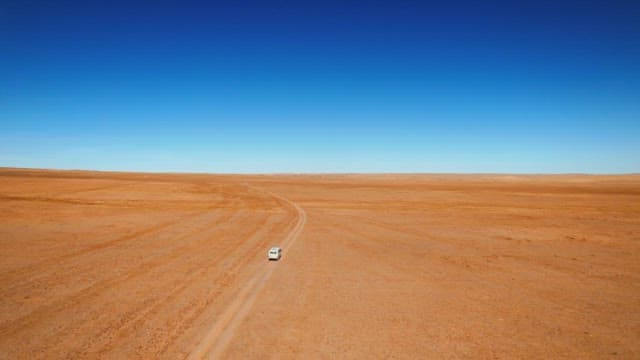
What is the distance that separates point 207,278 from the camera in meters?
8.44

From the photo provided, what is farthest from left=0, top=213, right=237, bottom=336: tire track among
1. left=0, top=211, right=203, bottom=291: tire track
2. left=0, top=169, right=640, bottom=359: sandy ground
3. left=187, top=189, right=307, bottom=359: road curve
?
left=187, top=189, right=307, bottom=359: road curve

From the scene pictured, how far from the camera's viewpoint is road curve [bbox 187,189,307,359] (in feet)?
16.1

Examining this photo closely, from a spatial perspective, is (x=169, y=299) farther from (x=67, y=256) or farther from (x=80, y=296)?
(x=67, y=256)

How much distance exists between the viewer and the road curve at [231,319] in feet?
16.1

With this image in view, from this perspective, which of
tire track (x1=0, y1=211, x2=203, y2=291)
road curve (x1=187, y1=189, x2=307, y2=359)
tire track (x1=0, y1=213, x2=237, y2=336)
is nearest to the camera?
road curve (x1=187, y1=189, x2=307, y2=359)

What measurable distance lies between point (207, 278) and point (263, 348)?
3.72 metres

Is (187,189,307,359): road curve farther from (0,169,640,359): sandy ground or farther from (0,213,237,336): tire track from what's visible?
(0,213,237,336): tire track

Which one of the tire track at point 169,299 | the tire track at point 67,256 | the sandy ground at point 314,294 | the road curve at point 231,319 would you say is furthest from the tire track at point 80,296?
the road curve at point 231,319

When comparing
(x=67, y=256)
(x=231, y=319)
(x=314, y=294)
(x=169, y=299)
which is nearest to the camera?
(x=231, y=319)

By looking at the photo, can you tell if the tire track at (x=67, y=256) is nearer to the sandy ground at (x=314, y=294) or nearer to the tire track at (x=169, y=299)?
the sandy ground at (x=314, y=294)

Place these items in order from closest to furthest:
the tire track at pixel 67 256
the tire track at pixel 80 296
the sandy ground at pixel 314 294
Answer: the sandy ground at pixel 314 294 < the tire track at pixel 80 296 < the tire track at pixel 67 256

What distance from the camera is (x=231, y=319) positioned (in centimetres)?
603

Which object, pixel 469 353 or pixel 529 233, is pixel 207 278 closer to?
pixel 469 353

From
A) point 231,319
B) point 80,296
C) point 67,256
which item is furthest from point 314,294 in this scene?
point 67,256
